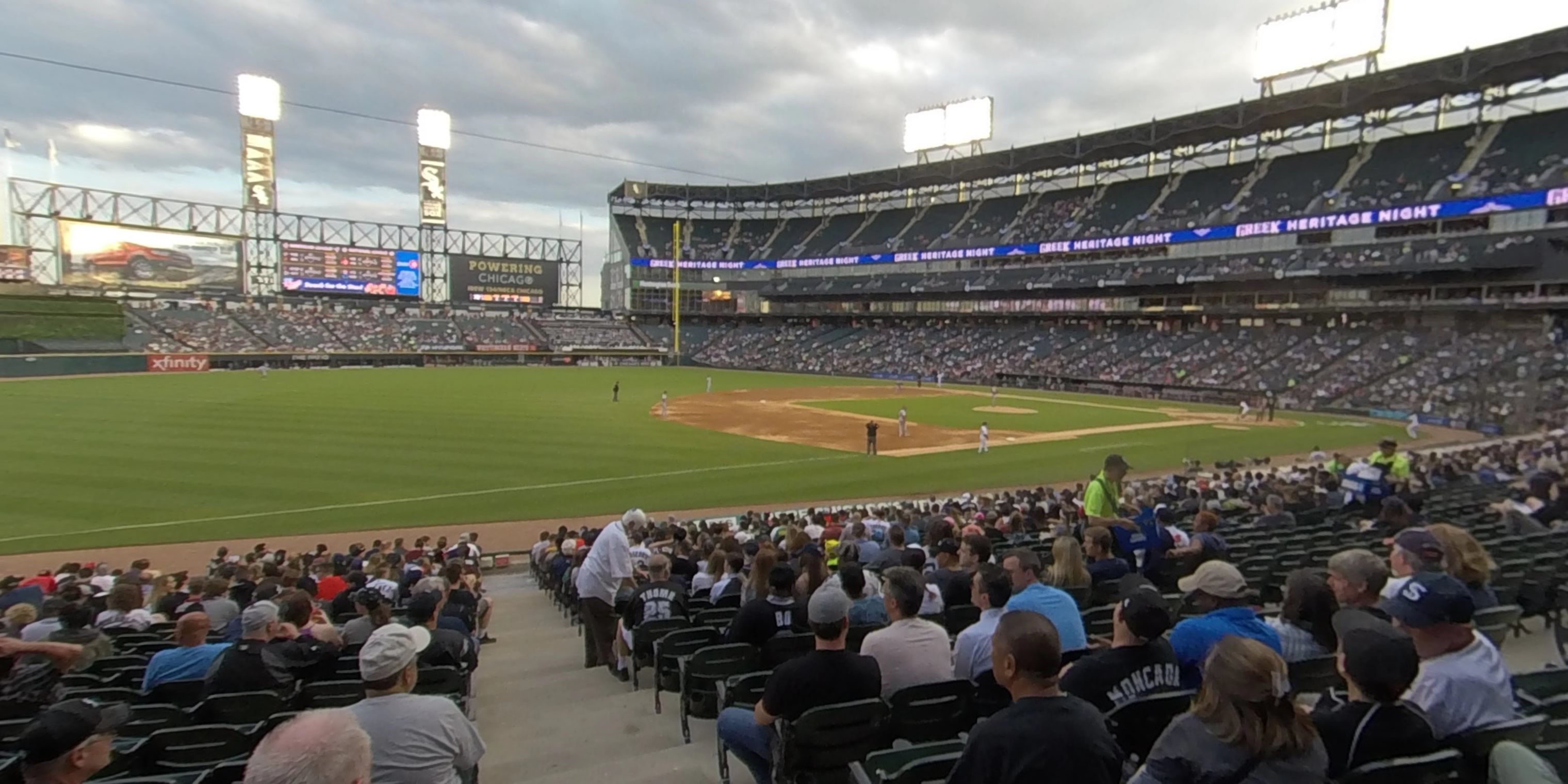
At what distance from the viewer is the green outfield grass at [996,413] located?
37531mm

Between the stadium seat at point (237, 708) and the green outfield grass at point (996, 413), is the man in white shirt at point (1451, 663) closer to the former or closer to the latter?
the stadium seat at point (237, 708)

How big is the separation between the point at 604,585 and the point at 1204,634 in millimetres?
6009

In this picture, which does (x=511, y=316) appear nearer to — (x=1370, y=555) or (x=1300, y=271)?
(x=1300, y=271)

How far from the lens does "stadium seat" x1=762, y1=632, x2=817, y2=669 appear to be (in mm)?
5668

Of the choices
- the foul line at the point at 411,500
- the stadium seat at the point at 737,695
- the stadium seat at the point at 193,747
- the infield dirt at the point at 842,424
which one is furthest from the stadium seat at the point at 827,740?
the infield dirt at the point at 842,424

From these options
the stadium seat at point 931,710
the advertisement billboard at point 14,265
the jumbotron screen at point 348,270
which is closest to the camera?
the stadium seat at point 931,710

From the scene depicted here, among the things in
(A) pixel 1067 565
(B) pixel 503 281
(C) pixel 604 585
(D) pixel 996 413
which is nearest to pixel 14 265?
(B) pixel 503 281

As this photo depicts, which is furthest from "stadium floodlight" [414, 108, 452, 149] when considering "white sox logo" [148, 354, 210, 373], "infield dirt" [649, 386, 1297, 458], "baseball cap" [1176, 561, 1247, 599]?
"baseball cap" [1176, 561, 1247, 599]

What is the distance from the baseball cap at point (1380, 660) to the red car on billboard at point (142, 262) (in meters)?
88.7

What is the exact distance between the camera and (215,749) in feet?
15.1

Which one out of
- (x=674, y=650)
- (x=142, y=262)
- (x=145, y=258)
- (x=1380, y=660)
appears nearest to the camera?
(x=1380, y=660)

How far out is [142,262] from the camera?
227 ft

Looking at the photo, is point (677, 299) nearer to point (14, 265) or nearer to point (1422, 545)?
point (14, 265)

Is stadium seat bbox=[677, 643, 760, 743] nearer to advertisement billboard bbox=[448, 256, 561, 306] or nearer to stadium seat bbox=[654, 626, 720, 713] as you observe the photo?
stadium seat bbox=[654, 626, 720, 713]
